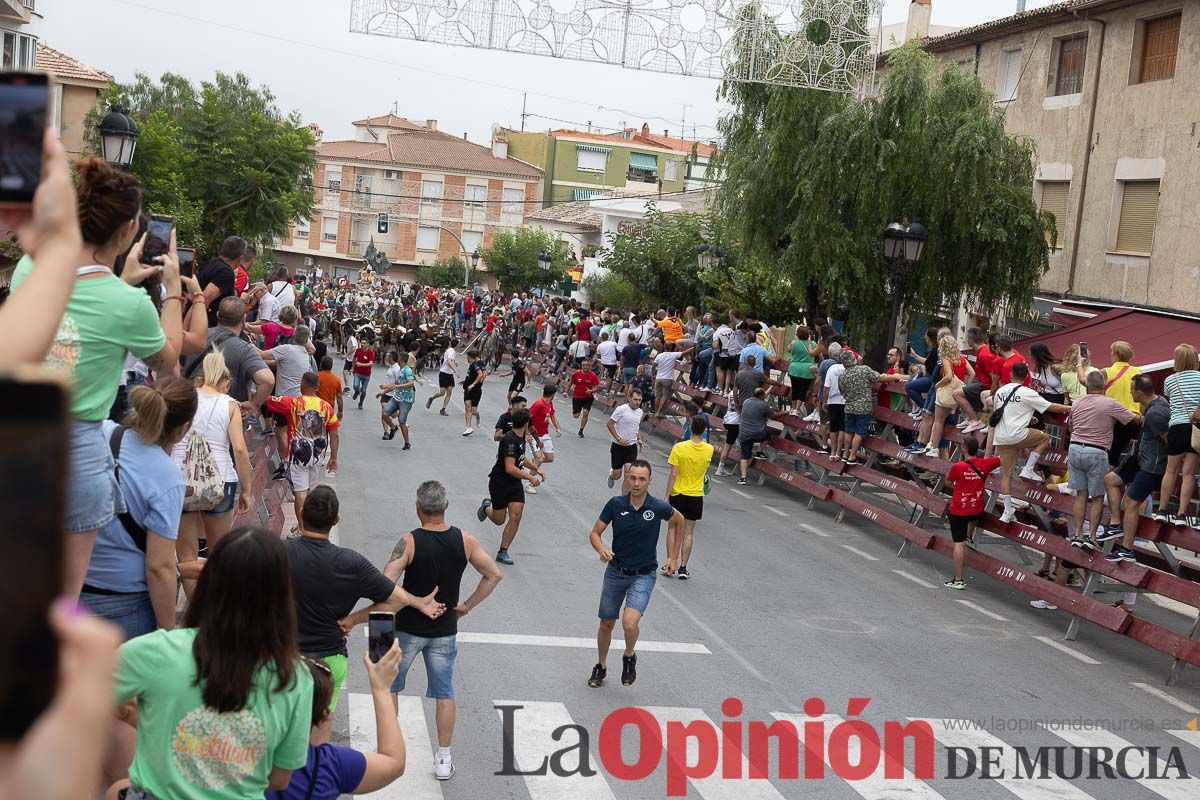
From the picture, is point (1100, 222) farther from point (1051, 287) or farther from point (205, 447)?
point (205, 447)

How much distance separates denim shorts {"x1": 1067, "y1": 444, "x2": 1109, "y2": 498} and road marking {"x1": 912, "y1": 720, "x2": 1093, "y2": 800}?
5203 millimetres

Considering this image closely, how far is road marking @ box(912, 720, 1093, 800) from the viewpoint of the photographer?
8.87 metres

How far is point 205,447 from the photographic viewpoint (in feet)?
27.7

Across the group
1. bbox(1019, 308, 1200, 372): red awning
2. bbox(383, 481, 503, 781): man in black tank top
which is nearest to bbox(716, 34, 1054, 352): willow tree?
bbox(1019, 308, 1200, 372): red awning

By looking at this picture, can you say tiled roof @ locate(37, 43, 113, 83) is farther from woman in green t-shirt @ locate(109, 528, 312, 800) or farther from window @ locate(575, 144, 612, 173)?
window @ locate(575, 144, 612, 173)

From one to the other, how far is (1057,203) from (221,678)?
2797 cm

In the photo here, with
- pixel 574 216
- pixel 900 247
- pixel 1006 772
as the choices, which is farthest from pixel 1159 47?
pixel 574 216

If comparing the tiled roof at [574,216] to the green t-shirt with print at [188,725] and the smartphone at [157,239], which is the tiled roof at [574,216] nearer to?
the smartphone at [157,239]

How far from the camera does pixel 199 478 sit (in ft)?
27.2

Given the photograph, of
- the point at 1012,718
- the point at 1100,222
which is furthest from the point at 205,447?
the point at 1100,222

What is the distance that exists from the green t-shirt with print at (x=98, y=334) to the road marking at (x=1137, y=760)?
779 cm

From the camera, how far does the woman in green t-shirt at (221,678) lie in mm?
3836

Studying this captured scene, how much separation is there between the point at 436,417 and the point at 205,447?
1985 cm

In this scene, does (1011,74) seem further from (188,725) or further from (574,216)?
(574,216)
